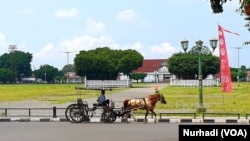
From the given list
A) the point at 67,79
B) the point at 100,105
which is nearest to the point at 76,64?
the point at 67,79

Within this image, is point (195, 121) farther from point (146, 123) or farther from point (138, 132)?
point (138, 132)

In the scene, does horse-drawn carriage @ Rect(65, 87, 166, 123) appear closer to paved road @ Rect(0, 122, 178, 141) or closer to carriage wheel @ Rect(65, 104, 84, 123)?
carriage wheel @ Rect(65, 104, 84, 123)

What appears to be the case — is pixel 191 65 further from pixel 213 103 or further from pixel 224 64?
pixel 224 64

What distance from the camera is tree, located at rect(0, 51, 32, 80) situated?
543ft

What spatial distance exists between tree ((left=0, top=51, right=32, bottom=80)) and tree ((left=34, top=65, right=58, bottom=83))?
180 inches

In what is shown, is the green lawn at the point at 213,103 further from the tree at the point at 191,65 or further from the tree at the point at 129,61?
the tree at the point at 191,65

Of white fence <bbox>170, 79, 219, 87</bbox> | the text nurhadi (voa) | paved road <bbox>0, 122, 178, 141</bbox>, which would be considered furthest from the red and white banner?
white fence <bbox>170, 79, 219, 87</bbox>

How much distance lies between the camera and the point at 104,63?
3994 inches

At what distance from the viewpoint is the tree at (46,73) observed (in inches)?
6418

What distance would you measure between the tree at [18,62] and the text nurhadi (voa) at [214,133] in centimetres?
16298

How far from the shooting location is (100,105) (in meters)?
21.0

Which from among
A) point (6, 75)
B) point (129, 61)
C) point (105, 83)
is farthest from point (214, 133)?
point (6, 75)

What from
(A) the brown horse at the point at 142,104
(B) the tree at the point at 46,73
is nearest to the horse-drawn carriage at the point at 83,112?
(A) the brown horse at the point at 142,104

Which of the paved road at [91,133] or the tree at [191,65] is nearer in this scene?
the paved road at [91,133]
